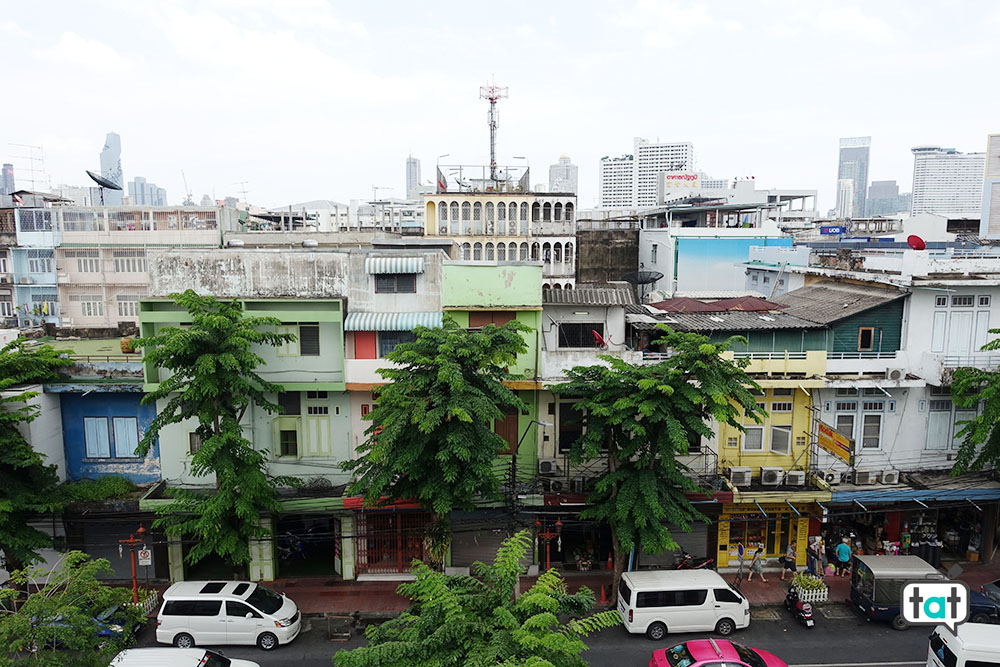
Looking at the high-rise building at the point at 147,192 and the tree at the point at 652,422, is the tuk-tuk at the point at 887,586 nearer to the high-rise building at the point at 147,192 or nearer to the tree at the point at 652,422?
the tree at the point at 652,422

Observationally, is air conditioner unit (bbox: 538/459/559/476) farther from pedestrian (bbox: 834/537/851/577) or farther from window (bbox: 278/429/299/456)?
pedestrian (bbox: 834/537/851/577)

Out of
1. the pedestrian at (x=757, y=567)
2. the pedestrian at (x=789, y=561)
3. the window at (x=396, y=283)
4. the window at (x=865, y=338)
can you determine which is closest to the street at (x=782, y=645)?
A: the pedestrian at (x=757, y=567)

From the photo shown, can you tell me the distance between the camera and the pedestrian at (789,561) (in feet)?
75.2

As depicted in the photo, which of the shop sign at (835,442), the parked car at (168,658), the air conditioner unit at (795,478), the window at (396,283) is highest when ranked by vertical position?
the window at (396,283)

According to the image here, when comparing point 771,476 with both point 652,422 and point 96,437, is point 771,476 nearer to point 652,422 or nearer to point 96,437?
point 652,422

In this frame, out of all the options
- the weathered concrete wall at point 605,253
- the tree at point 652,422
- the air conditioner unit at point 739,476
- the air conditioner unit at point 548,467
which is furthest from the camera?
the weathered concrete wall at point 605,253

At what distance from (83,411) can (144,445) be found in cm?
530

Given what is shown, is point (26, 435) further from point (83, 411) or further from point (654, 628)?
point (654, 628)

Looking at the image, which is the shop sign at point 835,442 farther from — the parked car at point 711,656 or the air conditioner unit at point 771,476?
the parked car at point 711,656

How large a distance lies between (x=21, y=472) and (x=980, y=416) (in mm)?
28842

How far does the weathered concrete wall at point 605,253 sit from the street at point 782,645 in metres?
34.7

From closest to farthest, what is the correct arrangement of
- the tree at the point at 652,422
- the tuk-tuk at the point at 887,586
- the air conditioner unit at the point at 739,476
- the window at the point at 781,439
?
the tree at the point at 652,422 → the tuk-tuk at the point at 887,586 → the air conditioner unit at the point at 739,476 → the window at the point at 781,439

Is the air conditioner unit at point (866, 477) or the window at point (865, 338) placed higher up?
the window at point (865, 338)

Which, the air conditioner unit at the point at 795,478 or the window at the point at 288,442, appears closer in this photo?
the window at the point at 288,442
